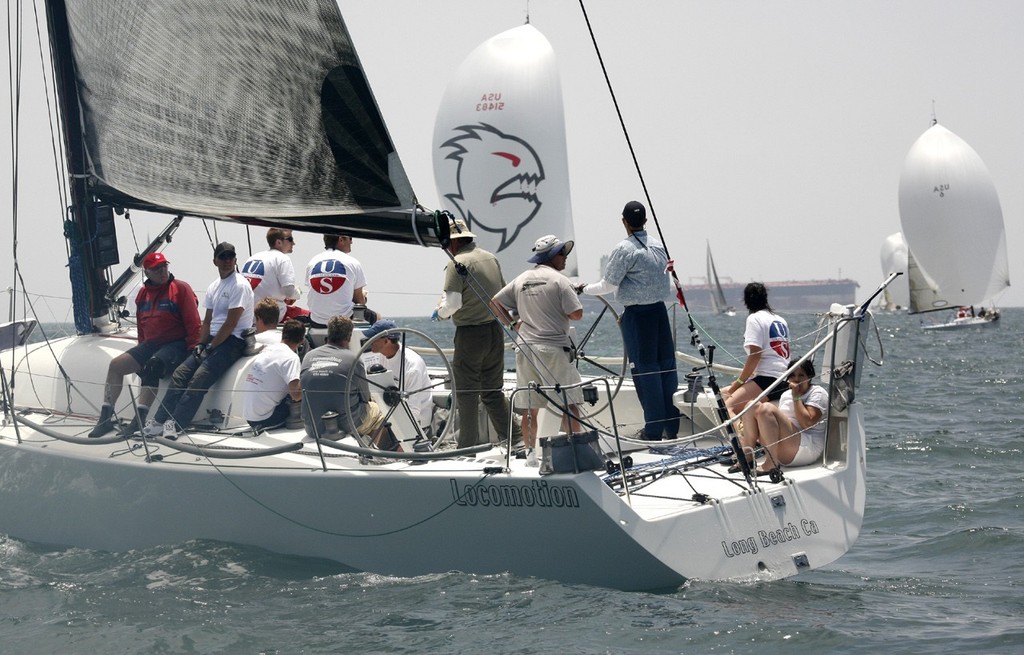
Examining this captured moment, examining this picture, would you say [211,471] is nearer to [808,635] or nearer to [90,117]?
[90,117]

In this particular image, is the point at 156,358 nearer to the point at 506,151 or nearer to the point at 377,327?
the point at 377,327

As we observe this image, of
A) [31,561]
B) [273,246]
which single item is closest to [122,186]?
[273,246]

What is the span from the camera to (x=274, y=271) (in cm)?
679

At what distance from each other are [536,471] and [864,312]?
2.01m

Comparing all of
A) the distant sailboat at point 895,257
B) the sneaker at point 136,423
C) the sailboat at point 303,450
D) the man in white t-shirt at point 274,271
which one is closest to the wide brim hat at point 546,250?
the sailboat at point 303,450

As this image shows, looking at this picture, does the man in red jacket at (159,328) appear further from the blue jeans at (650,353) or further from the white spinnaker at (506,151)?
the white spinnaker at (506,151)

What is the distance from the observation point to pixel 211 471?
5426 mm

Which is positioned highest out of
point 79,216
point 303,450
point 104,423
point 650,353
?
point 79,216

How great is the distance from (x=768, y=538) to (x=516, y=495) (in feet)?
3.83

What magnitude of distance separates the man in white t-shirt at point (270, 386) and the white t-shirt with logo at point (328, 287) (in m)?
0.71

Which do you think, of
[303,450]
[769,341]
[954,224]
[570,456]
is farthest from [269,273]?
[954,224]

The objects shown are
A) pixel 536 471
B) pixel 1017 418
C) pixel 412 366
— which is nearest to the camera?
pixel 536 471

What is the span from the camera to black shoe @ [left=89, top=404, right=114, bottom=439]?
230 inches

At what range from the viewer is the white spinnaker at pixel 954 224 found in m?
33.9
